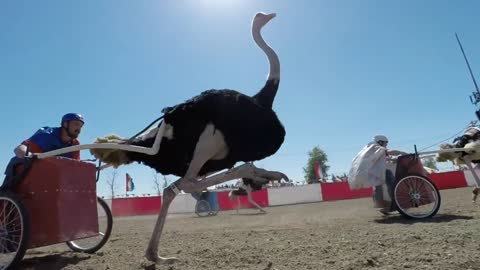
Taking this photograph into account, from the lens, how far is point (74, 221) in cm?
416

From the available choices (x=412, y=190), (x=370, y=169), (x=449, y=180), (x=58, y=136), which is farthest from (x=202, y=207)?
(x=449, y=180)

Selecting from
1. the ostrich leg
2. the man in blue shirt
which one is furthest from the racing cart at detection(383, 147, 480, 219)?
the man in blue shirt

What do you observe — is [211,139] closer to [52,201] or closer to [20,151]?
[52,201]

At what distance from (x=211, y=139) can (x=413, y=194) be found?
14.1 ft

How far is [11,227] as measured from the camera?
3.82 metres

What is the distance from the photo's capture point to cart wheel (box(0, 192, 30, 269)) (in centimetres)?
362

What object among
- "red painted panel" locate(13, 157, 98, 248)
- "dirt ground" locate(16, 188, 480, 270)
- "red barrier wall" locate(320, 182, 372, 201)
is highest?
"red barrier wall" locate(320, 182, 372, 201)

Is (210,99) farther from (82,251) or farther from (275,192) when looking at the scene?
(275,192)

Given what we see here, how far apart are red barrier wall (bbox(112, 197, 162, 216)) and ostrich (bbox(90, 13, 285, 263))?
73.3 feet

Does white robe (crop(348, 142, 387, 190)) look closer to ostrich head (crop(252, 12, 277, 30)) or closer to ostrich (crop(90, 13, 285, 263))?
ostrich head (crop(252, 12, 277, 30))

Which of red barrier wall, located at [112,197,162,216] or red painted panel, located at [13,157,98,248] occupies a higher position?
red barrier wall, located at [112,197,162,216]

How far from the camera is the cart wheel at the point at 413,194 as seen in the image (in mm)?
6336

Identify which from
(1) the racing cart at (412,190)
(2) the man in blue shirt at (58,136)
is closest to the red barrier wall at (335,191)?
(1) the racing cart at (412,190)

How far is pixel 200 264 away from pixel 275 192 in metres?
22.2
